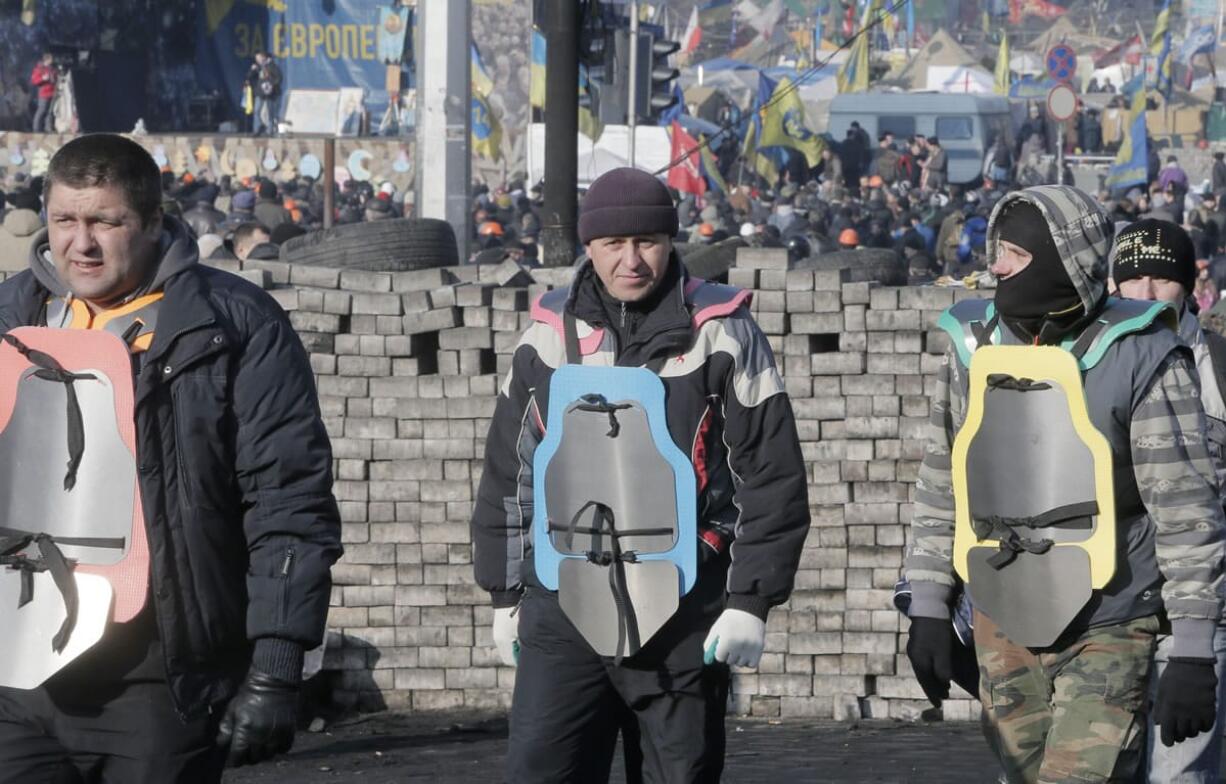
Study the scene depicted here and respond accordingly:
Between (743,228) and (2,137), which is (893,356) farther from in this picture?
(2,137)

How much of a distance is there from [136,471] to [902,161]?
32897mm

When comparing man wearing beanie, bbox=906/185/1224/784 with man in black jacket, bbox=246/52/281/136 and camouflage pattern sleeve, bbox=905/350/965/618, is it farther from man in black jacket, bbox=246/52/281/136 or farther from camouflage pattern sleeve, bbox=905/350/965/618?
man in black jacket, bbox=246/52/281/136

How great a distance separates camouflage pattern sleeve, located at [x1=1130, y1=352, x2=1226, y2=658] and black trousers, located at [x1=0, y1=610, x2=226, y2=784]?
1890 mm

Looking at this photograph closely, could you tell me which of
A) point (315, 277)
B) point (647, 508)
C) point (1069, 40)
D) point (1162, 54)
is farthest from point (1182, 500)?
point (1069, 40)

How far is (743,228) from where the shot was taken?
2417 centimetres

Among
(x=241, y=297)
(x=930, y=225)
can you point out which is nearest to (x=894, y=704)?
(x=241, y=297)

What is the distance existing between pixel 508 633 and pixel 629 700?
0.35m

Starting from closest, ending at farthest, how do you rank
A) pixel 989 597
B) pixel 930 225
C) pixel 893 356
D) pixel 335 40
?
pixel 989 597
pixel 893 356
pixel 930 225
pixel 335 40

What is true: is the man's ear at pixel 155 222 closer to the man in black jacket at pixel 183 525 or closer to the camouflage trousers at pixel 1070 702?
the man in black jacket at pixel 183 525

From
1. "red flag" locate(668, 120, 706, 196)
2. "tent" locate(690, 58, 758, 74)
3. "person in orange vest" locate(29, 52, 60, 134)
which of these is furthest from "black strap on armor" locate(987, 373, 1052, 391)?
"tent" locate(690, 58, 758, 74)

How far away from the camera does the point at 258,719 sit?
11.6 feet

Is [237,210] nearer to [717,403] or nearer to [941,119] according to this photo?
[717,403]

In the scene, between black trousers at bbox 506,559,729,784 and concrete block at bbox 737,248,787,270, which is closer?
black trousers at bbox 506,559,729,784

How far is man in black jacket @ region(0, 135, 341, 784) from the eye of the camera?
3531 mm
